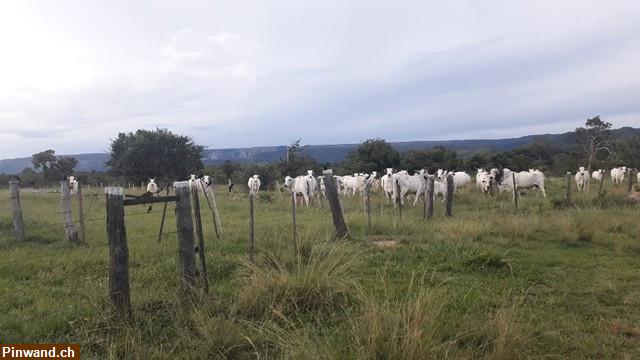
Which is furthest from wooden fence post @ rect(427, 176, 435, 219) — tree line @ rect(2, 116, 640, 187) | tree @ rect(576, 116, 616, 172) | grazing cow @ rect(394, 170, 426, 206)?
tree @ rect(576, 116, 616, 172)

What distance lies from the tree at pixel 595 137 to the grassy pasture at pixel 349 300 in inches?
2674

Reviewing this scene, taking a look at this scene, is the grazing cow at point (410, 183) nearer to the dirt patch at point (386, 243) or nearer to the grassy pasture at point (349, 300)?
the grassy pasture at point (349, 300)

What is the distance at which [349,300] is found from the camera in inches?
263

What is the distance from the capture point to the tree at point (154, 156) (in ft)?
192

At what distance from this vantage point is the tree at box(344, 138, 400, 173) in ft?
187

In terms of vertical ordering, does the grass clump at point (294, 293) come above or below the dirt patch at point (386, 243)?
above

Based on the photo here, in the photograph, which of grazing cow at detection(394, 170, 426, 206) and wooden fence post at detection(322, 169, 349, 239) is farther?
grazing cow at detection(394, 170, 426, 206)

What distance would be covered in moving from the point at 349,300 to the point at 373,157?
51.7 m

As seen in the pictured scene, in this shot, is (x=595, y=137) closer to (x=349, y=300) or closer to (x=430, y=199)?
(x=430, y=199)

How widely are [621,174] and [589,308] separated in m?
36.2

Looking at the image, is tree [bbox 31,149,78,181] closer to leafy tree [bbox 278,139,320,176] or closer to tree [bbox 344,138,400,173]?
leafy tree [bbox 278,139,320,176]

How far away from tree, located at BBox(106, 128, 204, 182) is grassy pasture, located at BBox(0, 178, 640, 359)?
48330 mm

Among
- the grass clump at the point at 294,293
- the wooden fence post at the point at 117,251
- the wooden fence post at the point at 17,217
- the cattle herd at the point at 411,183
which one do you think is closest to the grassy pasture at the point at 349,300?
the grass clump at the point at 294,293

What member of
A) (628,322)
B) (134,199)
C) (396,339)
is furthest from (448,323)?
(134,199)
